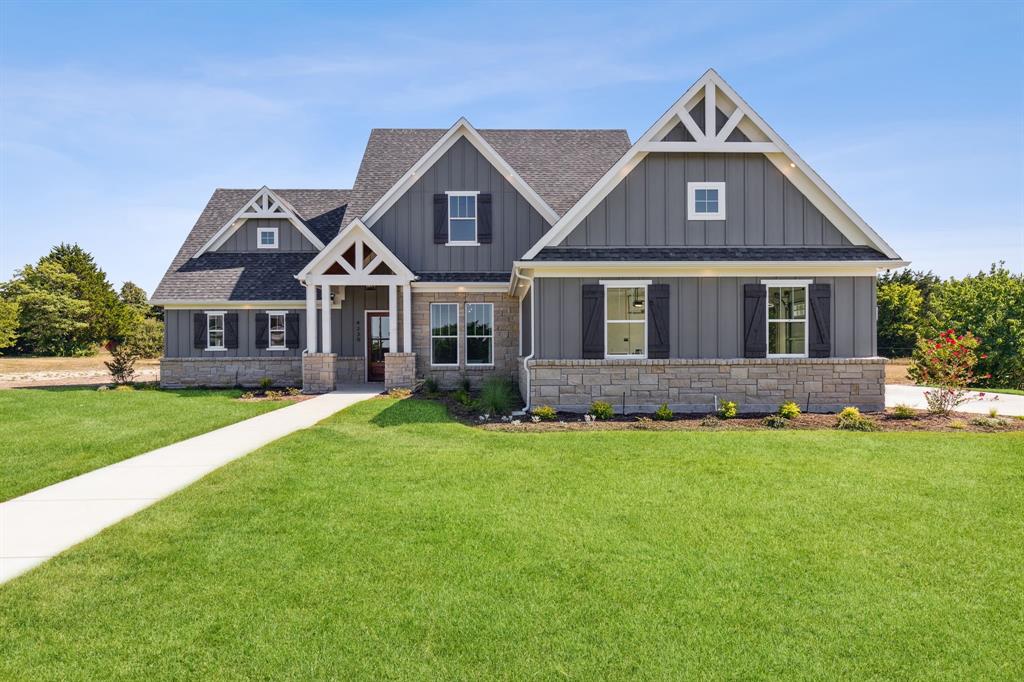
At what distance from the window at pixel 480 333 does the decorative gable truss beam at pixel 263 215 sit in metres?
7.58

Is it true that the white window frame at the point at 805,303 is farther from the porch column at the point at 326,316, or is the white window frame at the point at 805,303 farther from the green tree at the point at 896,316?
the green tree at the point at 896,316

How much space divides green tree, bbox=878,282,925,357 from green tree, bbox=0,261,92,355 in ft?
177

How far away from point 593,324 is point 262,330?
12.9 metres

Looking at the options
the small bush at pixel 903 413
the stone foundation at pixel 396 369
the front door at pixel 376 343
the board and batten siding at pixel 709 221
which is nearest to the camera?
the small bush at pixel 903 413

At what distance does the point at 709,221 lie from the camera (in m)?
12.9

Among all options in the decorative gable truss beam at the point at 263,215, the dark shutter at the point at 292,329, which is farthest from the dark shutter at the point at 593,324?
the decorative gable truss beam at the point at 263,215

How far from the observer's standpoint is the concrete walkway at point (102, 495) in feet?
16.4

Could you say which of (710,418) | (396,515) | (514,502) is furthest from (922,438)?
(396,515)

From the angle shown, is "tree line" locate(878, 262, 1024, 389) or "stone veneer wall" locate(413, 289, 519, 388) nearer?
"stone veneer wall" locate(413, 289, 519, 388)

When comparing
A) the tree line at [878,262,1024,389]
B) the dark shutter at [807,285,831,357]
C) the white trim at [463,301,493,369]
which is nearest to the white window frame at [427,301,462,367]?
the white trim at [463,301,493,369]

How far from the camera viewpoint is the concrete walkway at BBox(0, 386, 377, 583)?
5.01m

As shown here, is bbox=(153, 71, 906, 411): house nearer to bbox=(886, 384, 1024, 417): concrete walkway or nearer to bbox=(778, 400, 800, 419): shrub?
bbox=(778, 400, 800, 419): shrub

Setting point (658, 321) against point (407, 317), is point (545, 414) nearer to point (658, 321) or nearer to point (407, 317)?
point (658, 321)

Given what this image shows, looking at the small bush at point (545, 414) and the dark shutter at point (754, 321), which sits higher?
the dark shutter at point (754, 321)
